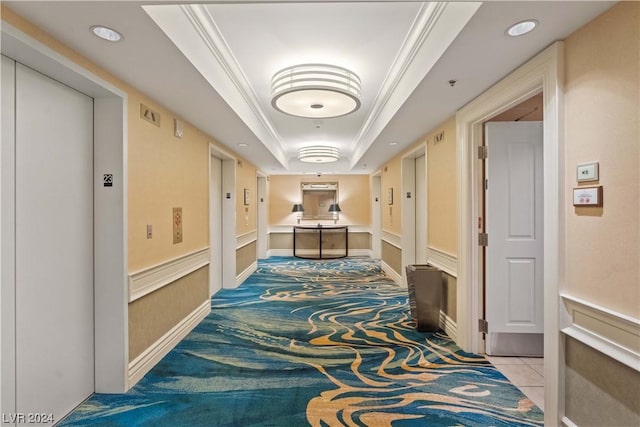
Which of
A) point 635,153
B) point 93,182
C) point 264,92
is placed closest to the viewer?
point 635,153

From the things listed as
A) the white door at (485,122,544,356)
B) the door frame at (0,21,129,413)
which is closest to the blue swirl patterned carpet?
the door frame at (0,21,129,413)

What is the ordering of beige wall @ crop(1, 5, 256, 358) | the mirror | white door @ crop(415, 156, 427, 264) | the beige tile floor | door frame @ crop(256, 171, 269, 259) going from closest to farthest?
1. the beige tile floor
2. beige wall @ crop(1, 5, 256, 358)
3. white door @ crop(415, 156, 427, 264)
4. door frame @ crop(256, 171, 269, 259)
5. the mirror

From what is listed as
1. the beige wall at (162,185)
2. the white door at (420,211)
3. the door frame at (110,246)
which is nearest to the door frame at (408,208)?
the white door at (420,211)

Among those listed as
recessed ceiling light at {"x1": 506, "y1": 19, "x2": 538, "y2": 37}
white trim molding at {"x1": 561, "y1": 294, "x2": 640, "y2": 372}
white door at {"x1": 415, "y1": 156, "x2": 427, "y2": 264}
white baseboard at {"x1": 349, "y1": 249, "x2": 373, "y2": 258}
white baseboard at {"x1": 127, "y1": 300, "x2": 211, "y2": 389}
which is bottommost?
white baseboard at {"x1": 127, "y1": 300, "x2": 211, "y2": 389}

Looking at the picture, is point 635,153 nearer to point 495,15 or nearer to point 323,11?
point 495,15

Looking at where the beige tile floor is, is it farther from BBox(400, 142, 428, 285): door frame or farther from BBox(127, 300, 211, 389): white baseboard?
BBox(127, 300, 211, 389): white baseboard

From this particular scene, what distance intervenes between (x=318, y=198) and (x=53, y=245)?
819 centimetres

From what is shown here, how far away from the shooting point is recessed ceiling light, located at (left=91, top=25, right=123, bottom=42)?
6.07 feet

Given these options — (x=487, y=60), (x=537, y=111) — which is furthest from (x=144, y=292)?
(x=537, y=111)

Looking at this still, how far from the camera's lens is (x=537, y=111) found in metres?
3.27

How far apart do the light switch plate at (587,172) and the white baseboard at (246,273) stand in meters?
5.33

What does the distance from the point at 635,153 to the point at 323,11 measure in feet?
6.72

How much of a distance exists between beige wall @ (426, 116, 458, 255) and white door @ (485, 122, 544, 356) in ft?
1.39

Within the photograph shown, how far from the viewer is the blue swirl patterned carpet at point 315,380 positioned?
→ 7.39 ft
